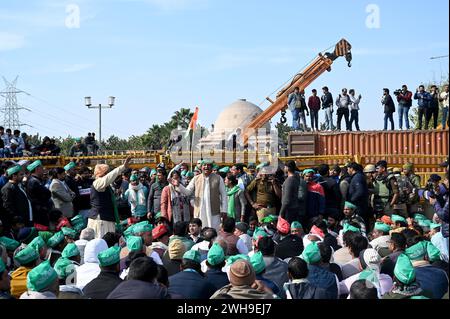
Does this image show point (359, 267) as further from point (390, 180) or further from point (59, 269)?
point (390, 180)

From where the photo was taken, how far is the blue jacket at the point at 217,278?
6012 millimetres

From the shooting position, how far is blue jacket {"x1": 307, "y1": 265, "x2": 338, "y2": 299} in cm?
605

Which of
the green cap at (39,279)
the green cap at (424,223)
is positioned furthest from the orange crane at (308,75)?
the green cap at (39,279)

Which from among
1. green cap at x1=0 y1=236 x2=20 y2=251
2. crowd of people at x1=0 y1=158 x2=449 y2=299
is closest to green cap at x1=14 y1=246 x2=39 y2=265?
crowd of people at x1=0 y1=158 x2=449 y2=299

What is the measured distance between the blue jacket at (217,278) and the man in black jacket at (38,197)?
4791mm

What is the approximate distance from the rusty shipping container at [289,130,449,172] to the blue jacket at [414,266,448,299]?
14.4m

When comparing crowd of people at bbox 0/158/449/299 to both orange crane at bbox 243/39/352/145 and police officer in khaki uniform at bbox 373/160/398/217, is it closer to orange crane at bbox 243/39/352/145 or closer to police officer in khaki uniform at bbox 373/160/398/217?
police officer in khaki uniform at bbox 373/160/398/217

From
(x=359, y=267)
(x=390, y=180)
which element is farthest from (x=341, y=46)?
(x=359, y=267)

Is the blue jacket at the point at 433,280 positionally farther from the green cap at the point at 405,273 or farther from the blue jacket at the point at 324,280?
the green cap at the point at 405,273

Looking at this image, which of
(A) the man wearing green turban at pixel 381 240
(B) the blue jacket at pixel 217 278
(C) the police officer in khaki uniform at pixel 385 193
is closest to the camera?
(B) the blue jacket at pixel 217 278

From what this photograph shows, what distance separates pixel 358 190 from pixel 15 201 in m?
5.14

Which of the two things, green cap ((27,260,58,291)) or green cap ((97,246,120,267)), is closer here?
green cap ((27,260,58,291))

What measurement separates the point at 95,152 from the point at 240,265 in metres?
16.1
